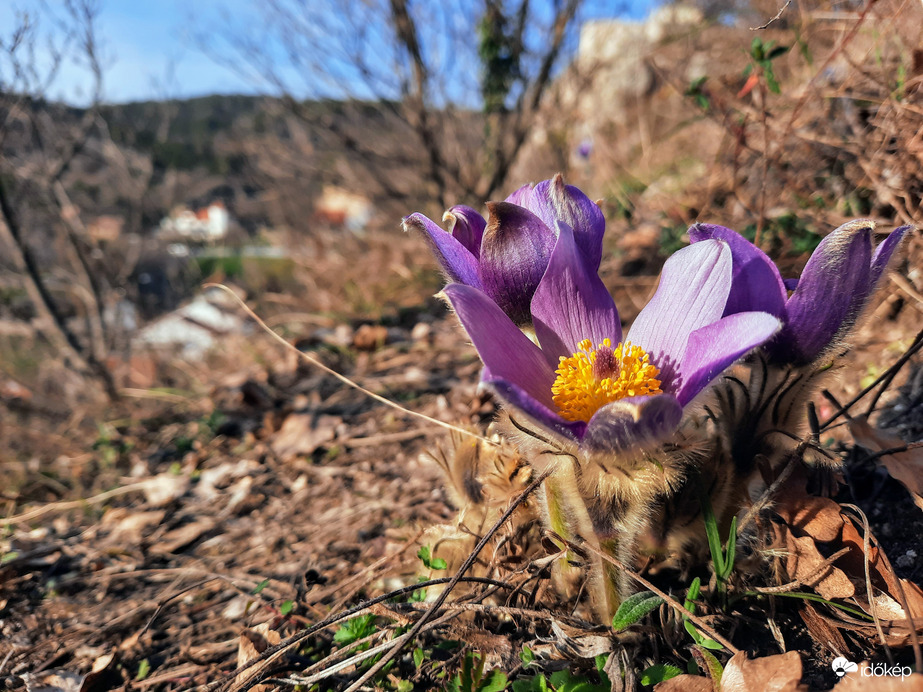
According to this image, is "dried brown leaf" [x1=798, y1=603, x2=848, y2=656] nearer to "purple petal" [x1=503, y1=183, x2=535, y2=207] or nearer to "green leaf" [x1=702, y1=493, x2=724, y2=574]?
"green leaf" [x1=702, y1=493, x2=724, y2=574]

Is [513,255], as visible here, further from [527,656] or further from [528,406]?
[527,656]

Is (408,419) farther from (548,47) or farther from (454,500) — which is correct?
(548,47)

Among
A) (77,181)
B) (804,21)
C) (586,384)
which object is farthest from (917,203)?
(77,181)

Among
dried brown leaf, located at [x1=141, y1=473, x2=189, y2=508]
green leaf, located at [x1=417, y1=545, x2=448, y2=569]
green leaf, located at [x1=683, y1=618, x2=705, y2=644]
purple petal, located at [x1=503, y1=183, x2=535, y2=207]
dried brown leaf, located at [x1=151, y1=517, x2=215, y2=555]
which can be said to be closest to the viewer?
green leaf, located at [x1=683, y1=618, x2=705, y2=644]

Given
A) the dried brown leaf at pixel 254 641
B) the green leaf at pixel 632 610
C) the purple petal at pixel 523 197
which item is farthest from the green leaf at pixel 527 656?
the purple petal at pixel 523 197

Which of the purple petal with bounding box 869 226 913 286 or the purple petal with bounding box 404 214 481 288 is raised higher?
the purple petal with bounding box 404 214 481 288

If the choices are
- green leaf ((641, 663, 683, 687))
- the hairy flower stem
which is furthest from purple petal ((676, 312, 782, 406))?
green leaf ((641, 663, 683, 687))

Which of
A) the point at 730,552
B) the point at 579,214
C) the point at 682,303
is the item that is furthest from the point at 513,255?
the point at 730,552
